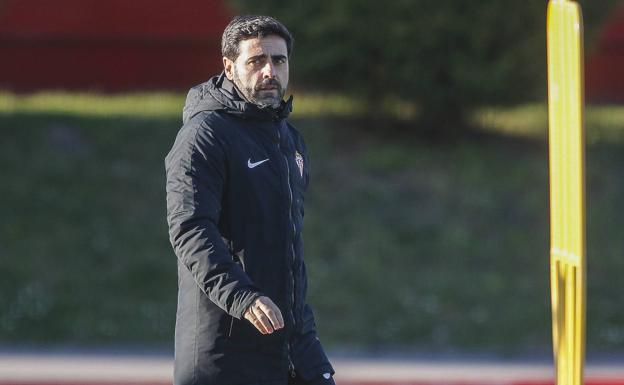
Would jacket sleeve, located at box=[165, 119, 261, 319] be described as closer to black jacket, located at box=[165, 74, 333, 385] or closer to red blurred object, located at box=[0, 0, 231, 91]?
black jacket, located at box=[165, 74, 333, 385]

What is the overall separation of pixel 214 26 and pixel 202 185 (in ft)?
40.1

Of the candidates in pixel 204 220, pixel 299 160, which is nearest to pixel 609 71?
pixel 299 160

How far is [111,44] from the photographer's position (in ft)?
53.4

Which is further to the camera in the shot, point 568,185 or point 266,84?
point 266,84

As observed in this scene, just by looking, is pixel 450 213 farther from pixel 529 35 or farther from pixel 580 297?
pixel 580 297

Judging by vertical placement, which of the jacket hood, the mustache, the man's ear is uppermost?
the man's ear

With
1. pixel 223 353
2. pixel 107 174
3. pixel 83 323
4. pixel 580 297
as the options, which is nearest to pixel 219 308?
pixel 223 353

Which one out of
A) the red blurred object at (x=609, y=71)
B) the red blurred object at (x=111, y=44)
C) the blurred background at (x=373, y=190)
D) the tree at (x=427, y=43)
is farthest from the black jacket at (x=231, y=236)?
the red blurred object at (x=609, y=71)

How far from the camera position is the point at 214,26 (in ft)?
53.2

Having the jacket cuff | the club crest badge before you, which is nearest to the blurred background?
the club crest badge

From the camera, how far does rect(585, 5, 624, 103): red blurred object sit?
16.5 metres

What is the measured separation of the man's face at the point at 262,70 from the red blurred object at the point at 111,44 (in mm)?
11780

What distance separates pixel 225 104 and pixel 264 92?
133 mm

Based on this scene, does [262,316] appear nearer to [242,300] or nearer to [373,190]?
[242,300]
